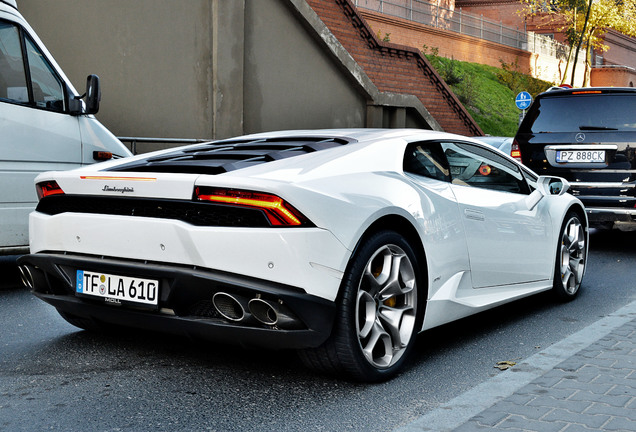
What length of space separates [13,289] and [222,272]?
151 inches

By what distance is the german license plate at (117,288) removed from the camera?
13.2 feet

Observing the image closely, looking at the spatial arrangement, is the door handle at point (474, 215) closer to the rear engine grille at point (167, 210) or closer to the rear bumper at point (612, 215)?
the rear engine grille at point (167, 210)

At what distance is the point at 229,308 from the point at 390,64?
1552 centimetres

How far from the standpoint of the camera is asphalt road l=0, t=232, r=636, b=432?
3730 mm

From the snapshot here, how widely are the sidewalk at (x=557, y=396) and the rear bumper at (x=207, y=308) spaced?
0.67m

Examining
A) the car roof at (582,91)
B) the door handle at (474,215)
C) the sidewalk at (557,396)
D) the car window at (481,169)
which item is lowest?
the sidewalk at (557,396)

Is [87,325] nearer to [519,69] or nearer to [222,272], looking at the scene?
[222,272]

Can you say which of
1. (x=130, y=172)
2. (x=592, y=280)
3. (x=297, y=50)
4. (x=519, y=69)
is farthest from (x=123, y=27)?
(x=519, y=69)

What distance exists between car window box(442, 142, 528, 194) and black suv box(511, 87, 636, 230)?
3.53 meters

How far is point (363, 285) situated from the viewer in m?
4.27

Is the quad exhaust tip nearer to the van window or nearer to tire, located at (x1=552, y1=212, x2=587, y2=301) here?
tire, located at (x1=552, y1=212, x2=587, y2=301)

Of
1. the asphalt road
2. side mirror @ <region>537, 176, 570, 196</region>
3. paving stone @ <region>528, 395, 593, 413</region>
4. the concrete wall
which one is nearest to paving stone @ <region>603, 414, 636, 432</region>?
paving stone @ <region>528, 395, 593, 413</region>

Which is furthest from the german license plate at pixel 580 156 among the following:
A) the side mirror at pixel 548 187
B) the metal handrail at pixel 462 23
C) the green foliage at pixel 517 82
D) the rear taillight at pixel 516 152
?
the green foliage at pixel 517 82

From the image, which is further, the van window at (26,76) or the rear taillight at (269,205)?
the van window at (26,76)
